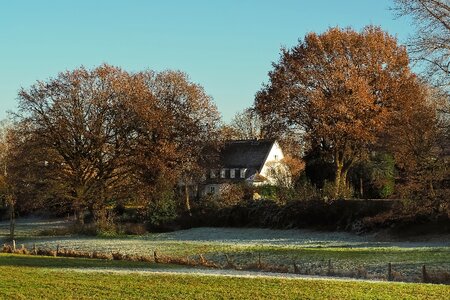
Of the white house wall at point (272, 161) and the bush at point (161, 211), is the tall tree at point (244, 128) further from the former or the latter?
the bush at point (161, 211)

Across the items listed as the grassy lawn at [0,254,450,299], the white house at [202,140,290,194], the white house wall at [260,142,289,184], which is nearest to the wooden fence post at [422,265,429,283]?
the grassy lawn at [0,254,450,299]

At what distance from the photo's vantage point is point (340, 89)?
154 ft

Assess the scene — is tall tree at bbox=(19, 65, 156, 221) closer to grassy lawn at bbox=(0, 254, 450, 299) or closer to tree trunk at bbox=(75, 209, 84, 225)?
tree trunk at bbox=(75, 209, 84, 225)

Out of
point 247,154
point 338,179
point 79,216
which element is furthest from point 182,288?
point 247,154

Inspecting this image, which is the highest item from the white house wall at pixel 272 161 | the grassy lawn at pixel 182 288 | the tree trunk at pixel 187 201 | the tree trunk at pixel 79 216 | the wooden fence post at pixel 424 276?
the white house wall at pixel 272 161

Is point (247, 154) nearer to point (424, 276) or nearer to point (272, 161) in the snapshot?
point (272, 161)

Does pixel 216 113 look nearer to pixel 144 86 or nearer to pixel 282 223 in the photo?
pixel 144 86

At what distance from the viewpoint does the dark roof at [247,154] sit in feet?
240

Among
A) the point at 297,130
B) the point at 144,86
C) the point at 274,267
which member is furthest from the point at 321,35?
the point at 274,267

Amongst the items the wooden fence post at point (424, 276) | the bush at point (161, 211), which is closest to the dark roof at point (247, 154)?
the bush at point (161, 211)

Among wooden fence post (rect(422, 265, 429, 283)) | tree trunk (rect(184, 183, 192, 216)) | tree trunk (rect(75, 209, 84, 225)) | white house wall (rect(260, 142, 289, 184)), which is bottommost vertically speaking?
wooden fence post (rect(422, 265, 429, 283))

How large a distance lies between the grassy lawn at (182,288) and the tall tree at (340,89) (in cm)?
3204

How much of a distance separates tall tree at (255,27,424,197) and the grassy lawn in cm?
3204

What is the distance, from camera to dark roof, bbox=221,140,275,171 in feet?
240
